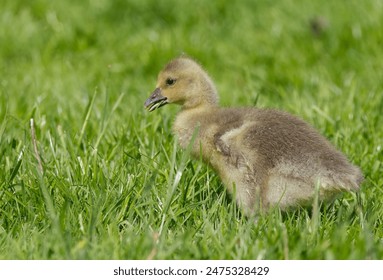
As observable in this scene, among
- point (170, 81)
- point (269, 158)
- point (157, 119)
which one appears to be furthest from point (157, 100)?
point (269, 158)

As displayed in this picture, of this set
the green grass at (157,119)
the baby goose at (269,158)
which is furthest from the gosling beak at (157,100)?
the baby goose at (269,158)

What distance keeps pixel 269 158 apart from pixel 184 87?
937 mm

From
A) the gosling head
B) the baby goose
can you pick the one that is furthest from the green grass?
the gosling head

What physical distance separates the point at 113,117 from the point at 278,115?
1.75 m

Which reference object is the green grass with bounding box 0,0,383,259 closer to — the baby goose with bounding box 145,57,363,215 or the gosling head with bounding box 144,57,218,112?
the baby goose with bounding box 145,57,363,215

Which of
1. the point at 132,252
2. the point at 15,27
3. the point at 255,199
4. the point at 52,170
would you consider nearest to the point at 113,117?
the point at 52,170

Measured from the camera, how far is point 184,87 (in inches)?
202

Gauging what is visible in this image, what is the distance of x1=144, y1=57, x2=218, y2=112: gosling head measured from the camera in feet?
16.8

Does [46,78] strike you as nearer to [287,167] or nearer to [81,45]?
[81,45]

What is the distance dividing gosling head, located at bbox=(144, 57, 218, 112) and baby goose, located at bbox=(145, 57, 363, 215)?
210mm

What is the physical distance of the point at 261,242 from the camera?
3.86 metres

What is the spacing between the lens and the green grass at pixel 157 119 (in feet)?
12.8

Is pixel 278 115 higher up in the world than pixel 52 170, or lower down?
higher up

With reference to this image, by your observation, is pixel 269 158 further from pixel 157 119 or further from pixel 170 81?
pixel 157 119
